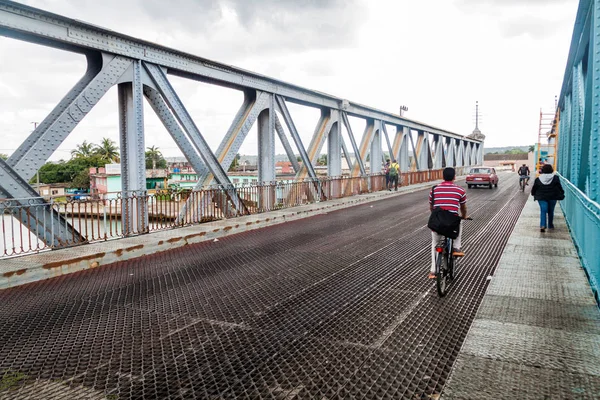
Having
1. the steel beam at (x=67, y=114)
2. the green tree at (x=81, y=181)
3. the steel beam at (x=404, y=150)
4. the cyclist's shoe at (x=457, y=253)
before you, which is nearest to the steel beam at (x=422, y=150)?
the steel beam at (x=404, y=150)

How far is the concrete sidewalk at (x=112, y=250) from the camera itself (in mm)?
7239

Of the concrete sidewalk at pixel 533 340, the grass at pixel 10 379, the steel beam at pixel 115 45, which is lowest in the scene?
the grass at pixel 10 379

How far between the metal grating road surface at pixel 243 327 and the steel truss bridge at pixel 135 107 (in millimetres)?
2421

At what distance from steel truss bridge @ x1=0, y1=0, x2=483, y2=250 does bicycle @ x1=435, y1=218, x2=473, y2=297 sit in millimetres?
7132

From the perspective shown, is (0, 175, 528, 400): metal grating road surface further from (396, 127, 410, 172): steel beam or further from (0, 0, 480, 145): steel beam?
(396, 127, 410, 172): steel beam

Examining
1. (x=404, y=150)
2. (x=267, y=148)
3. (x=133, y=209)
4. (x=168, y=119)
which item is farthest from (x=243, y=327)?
(x=404, y=150)

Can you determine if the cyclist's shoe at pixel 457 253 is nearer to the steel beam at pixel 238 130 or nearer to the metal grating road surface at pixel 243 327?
the metal grating road surface at pixel 243 327

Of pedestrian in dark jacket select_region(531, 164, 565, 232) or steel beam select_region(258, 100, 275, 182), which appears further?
steel beam select_region(258, 100, 275, 182)

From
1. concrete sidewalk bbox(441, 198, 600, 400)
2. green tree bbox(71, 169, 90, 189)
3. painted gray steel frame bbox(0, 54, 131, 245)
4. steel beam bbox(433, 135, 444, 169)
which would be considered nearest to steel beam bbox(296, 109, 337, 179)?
painted gray steel frame bbox(0, 54, 131, 245)

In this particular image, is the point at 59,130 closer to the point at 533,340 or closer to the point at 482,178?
the point at 533,340

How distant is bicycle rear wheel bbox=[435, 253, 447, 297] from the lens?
5.90 m

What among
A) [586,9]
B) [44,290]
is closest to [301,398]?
[44,290]

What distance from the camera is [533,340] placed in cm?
444

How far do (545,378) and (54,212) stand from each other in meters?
8.90
